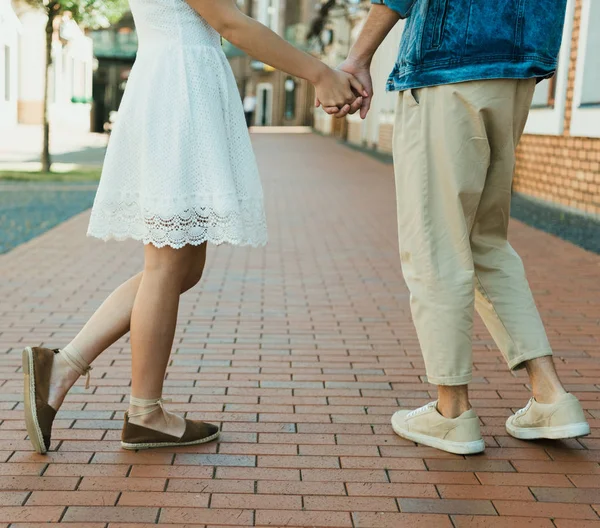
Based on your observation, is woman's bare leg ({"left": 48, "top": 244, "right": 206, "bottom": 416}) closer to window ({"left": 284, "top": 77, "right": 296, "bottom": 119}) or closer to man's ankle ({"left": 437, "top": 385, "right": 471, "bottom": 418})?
man's ankle ({"left": 437, "top": 385, "right": 471, "bottom": 418})

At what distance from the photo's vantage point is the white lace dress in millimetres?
2781

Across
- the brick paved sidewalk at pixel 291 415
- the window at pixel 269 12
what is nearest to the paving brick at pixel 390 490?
the brick paved sidewalk at pixel 291 415

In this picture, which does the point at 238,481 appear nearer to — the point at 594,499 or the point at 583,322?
the point at 594,499

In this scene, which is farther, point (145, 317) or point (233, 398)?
point (233, 398)

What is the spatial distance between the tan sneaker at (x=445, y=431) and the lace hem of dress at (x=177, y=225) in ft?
2.67

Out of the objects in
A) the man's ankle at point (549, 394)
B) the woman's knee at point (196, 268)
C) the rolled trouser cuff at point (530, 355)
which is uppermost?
the woman's knee at point (196, 268)

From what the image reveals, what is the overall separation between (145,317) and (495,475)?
3.79 feet

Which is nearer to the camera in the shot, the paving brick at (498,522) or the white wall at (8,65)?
the paving brick at (498,522)

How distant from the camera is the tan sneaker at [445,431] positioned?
2.99 meters

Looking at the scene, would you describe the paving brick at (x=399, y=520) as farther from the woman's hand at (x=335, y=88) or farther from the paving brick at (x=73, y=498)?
the woman's hand at (x=335, y=88)

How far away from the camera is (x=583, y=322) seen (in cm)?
518

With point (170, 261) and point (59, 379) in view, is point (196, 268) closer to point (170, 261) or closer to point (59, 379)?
point (170, 261)

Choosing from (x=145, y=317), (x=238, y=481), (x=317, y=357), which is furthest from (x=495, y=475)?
(x=317, y=357)

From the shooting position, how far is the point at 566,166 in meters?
11.0
